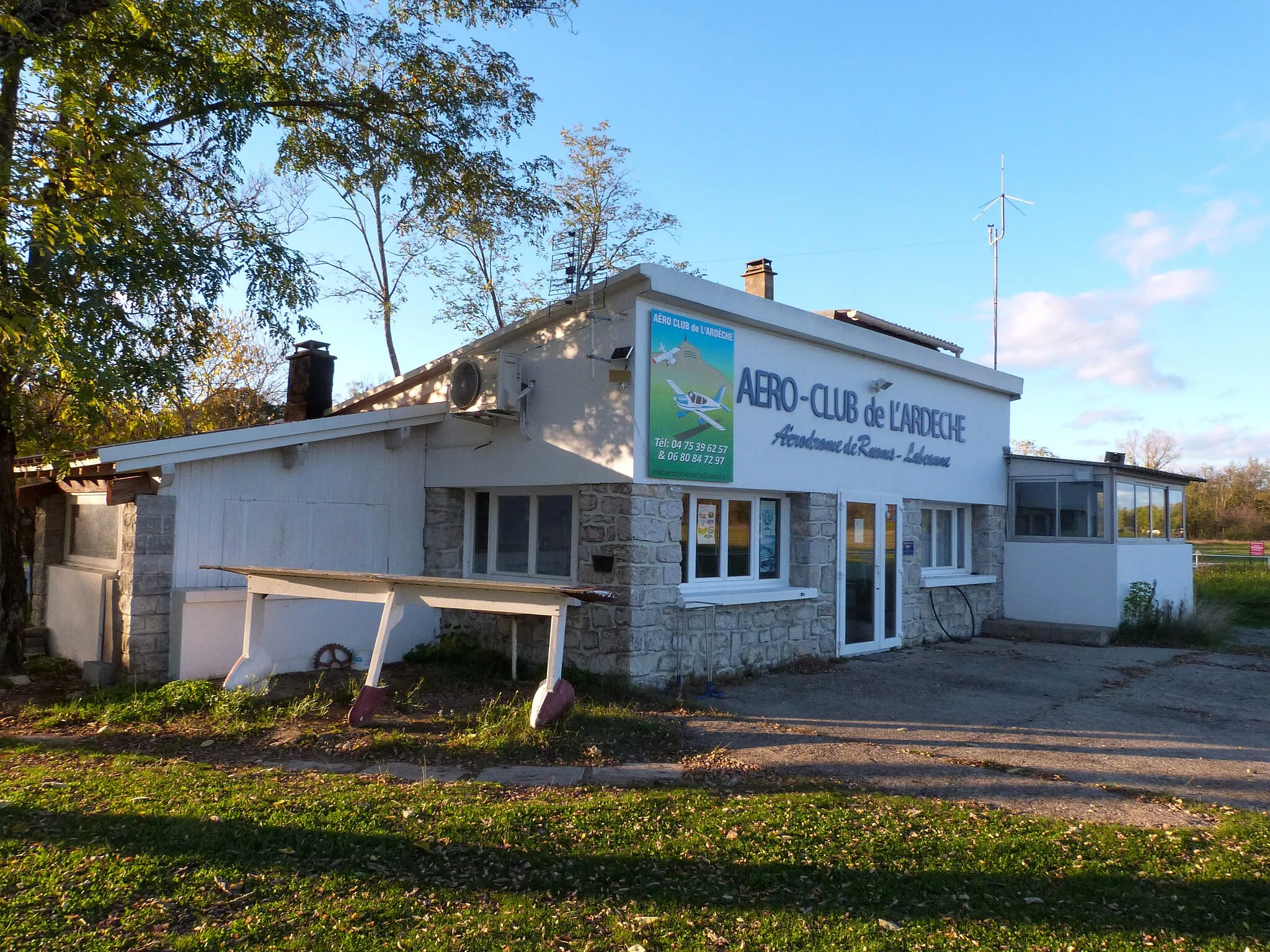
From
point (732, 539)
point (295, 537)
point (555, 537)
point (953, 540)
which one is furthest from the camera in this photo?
point (953, 540)

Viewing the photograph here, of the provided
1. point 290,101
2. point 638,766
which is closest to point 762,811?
point 638,766

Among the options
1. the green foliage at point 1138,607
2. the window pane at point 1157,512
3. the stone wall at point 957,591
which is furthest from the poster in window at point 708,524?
the window pane at point 1157,512

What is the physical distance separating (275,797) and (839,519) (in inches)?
296

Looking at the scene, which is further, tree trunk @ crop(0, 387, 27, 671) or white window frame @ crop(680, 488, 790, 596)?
white window frame @ crop(680, 488, 790, 596)

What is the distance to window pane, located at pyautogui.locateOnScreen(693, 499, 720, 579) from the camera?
9.50 metres

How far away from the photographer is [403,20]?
35.9 feet

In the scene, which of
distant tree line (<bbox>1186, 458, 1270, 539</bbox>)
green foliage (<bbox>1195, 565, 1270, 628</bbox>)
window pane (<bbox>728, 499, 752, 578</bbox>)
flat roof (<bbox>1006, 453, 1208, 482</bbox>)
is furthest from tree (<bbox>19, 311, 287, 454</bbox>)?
distant tree line (<bbox>1186, 458, 1270, 539</bbox>)

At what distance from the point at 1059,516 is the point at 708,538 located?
23.9ft

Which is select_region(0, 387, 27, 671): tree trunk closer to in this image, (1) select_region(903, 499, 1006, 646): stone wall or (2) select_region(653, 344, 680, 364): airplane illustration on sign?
(2) select_region(653, 344, 680, 364): airplane illustration on sign

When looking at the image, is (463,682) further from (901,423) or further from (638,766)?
(901,423)

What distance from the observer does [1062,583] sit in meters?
13.6

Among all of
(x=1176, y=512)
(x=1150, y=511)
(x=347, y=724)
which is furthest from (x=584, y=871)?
(x=1176, y=512)

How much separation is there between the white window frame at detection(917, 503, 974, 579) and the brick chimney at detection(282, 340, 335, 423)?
852 cm

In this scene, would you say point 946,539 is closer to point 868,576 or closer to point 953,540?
point 953,540
